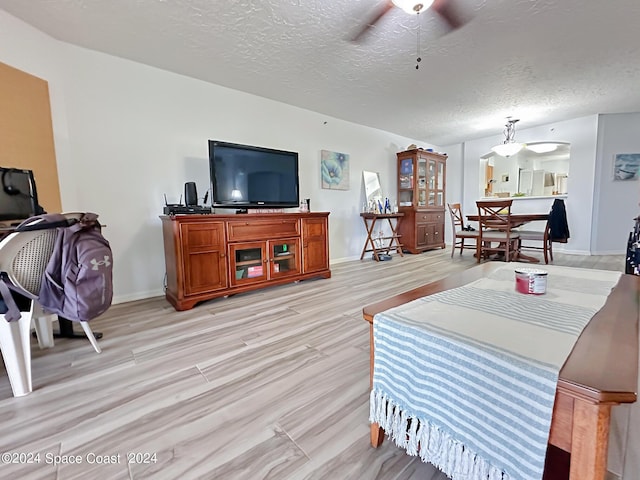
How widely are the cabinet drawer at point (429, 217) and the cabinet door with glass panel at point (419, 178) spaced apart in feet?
0.59

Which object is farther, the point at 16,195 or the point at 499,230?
the point at 499,230

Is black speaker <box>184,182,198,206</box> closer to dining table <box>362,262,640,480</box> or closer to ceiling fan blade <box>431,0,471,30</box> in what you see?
ceiling fan blade <box>431,0,471,30</box>

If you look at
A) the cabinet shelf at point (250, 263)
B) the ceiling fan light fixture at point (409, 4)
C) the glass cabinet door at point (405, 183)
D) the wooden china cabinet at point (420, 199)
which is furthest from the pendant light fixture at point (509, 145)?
the cabinet shelf at point (250, 263)

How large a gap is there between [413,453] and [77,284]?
1.81 metres

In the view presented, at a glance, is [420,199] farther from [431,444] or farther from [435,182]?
[431,444]

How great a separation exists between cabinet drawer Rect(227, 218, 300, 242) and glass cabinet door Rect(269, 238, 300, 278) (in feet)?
0.31

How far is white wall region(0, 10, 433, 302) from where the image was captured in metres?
2.37

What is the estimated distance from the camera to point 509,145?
4.64 meters

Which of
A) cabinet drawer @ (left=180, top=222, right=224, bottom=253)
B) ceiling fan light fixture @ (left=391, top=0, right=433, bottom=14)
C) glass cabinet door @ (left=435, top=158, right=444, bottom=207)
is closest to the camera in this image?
ceiling fan light fixture @ (left=391, top=0, right=433, bottom=14)

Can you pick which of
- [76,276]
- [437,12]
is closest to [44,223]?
[76,276]

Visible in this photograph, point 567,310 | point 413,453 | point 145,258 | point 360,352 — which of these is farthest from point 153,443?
point 145,258

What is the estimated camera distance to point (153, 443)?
106 cm

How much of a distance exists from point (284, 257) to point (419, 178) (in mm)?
3436

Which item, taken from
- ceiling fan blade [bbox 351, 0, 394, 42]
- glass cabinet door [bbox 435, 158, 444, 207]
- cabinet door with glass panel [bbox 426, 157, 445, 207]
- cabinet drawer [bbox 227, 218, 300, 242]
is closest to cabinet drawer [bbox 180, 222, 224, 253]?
cabinet drawer [bbox 227, 218, 300, 242]
